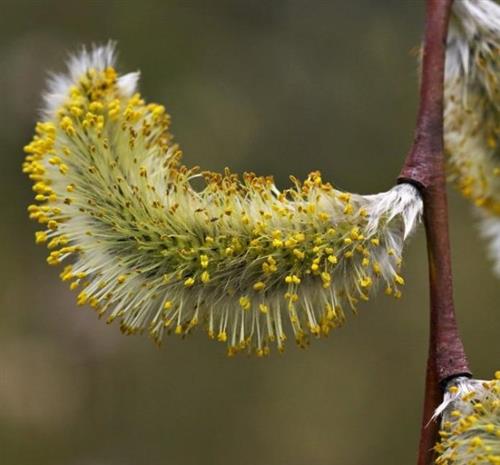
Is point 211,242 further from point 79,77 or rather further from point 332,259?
point 79,77

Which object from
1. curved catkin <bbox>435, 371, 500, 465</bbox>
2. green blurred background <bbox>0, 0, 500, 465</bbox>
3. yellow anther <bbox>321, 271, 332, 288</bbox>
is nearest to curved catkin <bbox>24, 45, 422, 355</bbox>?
yellow anther <bbox>321, 271, 332, 288</bbox>

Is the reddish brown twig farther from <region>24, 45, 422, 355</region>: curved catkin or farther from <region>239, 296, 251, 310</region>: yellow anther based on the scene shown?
<region>239, 296, 251, 310</region>: yellow anther

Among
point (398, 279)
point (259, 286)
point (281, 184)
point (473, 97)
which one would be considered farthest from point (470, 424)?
point (281, 184)

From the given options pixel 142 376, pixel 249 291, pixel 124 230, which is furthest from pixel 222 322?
pixel 142 376

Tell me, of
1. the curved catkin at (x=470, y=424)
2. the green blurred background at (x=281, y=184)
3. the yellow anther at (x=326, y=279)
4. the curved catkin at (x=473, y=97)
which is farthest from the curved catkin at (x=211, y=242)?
the green blurred background at (x=281, y=184)

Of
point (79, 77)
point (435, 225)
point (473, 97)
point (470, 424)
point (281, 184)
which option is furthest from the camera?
A: point (281, 184)

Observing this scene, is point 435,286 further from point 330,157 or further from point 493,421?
point 330,157
